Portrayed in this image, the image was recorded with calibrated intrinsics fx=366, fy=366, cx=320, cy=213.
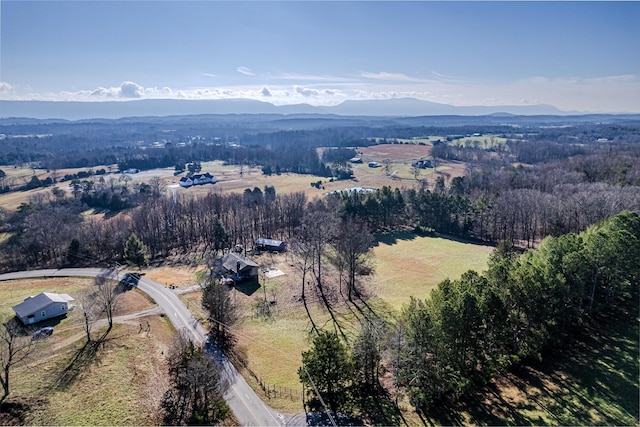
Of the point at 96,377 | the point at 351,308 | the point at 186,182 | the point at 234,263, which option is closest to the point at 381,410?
the point at 351,308

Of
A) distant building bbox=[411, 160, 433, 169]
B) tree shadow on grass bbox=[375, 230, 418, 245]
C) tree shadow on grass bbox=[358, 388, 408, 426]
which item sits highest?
distant building bbox=[411, 160, 433, 169]

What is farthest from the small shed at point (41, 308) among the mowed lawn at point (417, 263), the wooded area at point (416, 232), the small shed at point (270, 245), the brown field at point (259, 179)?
the brown field at point (259, 179)

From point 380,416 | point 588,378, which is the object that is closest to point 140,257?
point 380,416

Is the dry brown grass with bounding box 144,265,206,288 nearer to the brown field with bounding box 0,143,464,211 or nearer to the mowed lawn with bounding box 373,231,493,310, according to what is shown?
the mowed lawn with bounding box 373,231,493,310

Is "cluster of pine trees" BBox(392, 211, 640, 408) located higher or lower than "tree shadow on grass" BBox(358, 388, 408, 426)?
higher

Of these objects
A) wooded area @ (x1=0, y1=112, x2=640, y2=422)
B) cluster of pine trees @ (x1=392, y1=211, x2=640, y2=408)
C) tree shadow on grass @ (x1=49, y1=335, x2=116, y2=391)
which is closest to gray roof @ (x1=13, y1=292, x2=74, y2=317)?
tree shadow on grass @ (x1=49, y1=335, x2=116, y2=391)

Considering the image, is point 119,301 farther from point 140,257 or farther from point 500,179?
point 500,179

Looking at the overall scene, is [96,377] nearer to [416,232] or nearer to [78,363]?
[78,363]
